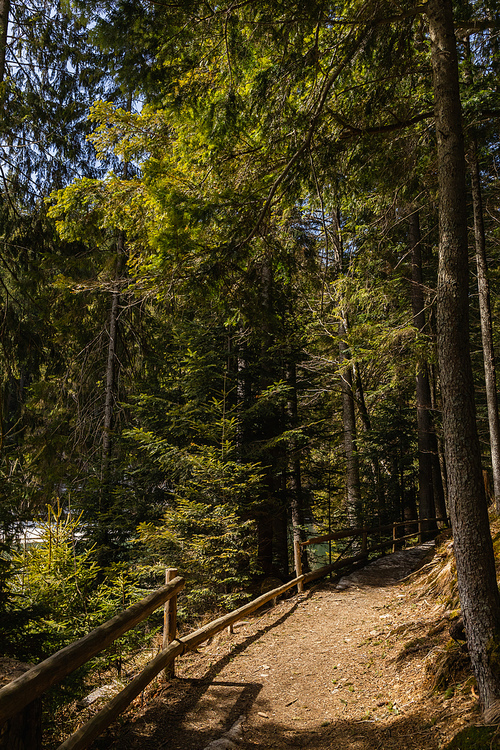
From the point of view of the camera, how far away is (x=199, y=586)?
8008mm

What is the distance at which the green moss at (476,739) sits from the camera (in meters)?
2.81

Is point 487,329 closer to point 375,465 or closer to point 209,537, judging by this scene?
point 209,537

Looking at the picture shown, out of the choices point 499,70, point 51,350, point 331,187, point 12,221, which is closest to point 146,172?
point 331,187

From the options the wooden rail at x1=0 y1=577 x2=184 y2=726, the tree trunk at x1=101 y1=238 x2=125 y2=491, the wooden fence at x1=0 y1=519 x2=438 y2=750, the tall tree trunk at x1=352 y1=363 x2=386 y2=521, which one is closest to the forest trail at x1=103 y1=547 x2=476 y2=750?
the wooden fence at x1=0 y1=519 x2=438 y2=750

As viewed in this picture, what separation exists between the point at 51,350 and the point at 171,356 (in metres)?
2.82

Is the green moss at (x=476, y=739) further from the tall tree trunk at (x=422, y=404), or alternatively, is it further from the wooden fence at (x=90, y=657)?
the tall tree trunk at (x=422, y=404)

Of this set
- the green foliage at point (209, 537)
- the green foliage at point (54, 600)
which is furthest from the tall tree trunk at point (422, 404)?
the green foliage at point (54, 600)

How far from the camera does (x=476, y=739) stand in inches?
116

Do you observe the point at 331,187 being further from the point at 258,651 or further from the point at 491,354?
the point at 258,651

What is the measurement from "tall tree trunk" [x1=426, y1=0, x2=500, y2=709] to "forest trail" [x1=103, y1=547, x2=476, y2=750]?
60 cm

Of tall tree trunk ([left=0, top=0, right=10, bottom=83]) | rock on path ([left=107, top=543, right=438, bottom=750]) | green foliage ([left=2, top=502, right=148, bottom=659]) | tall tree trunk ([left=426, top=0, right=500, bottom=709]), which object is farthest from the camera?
tall tree trunk ([left=0, top=0, right=10, bottom=83])

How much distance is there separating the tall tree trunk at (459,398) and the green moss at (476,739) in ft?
1.37

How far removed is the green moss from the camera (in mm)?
2812

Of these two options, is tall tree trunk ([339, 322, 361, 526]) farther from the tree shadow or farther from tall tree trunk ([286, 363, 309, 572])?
the tree shadow
